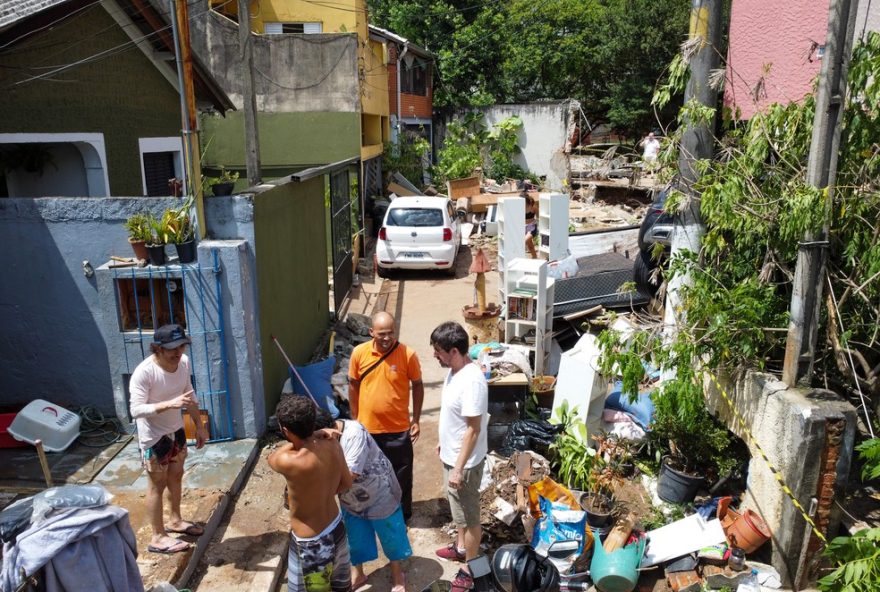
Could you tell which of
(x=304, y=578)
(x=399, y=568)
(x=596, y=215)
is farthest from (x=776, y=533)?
(x=596, y=215)

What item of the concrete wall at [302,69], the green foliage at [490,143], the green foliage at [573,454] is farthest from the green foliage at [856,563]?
the green foliage at [490,143]

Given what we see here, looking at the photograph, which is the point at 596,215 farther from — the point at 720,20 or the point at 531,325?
the point at 720,20

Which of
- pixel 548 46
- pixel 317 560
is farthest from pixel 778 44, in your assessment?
pixel 548 46

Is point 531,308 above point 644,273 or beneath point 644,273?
beneath

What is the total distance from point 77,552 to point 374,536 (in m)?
1.98

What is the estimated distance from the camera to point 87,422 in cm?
648

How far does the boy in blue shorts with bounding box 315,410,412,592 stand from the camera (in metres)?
4.27

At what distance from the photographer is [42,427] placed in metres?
6.01

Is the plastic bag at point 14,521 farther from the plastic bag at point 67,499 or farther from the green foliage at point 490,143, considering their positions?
the green foliage at point 490,143

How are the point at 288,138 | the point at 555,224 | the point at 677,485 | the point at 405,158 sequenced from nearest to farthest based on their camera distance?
the point at 677,485 < the point at 555,224 < the point at 288,138 < the point at 405,158

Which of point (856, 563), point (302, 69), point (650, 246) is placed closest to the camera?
point (856, 563)

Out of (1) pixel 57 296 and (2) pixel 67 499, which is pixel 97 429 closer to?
(1) pixel 57 296

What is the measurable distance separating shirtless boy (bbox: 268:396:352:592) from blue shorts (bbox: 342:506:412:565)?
1.52 feet

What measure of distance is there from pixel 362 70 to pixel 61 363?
11155mm
